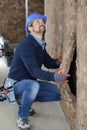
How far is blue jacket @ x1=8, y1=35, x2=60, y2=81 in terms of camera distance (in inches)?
105

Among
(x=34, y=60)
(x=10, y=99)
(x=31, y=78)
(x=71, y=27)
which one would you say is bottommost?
(x=10, y=99)

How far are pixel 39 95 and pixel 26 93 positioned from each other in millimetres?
213

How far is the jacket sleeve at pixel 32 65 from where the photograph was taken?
2.63 m

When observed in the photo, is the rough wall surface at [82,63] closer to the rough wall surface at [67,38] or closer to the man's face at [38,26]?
the rough wall surface at [67,38]

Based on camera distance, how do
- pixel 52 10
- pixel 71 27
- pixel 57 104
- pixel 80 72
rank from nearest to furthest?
pixel 80 72
pixel 71 27
pixel 57 104
pixel 52 10

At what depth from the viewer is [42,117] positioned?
3.31 metres

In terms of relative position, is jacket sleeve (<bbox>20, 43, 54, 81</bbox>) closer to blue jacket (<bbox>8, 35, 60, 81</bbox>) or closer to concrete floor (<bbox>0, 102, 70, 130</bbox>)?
blue jacket (<bbox>8, 35, 60, 81</bbox>)

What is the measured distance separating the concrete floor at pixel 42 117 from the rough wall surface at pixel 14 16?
3988mm

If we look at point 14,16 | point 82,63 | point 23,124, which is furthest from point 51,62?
point 14,16

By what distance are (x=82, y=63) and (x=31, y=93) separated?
0.79 metres

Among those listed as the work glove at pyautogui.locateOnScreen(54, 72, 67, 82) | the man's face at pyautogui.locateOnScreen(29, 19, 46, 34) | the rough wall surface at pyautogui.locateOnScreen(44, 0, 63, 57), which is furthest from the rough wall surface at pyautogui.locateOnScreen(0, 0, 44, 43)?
the work glove at pyautogui.locateOnScreen(54, 72, 67, 82)

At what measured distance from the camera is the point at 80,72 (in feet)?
7.58

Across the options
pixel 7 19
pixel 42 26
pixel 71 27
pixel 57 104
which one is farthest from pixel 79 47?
pixel 7 19

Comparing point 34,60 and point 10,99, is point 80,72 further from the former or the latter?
point 10,99
